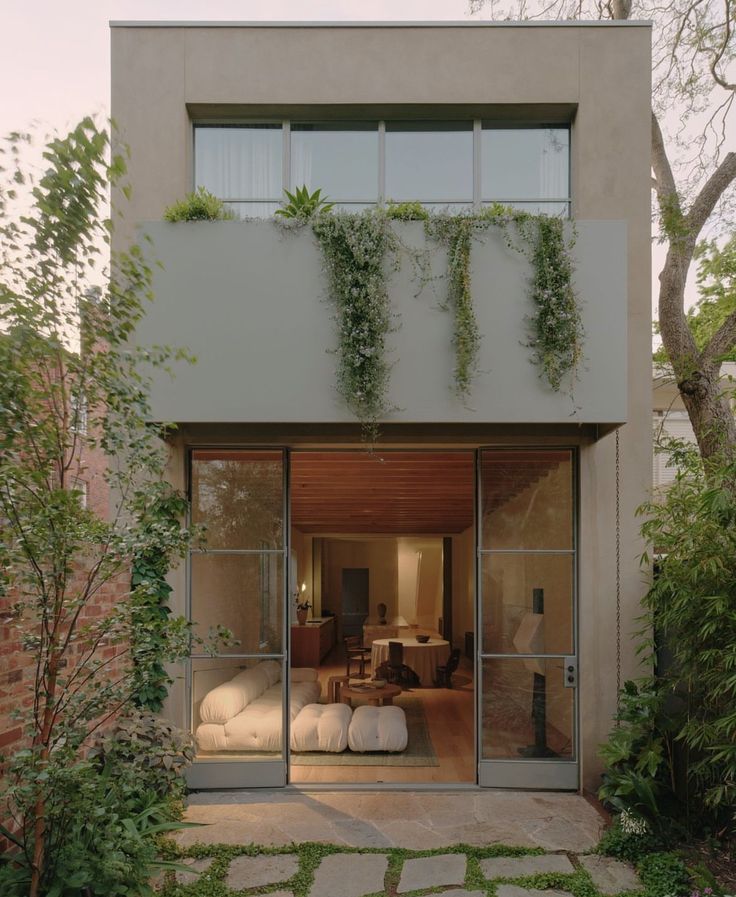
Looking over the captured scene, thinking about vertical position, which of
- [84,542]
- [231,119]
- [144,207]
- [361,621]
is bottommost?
[361,621]

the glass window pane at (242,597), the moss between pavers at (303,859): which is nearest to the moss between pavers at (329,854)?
the moss between pavers at (303,859)

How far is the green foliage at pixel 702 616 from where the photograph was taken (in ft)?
15.0

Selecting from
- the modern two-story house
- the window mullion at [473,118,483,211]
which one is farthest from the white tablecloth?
the window mullion at [473,118,483,211]

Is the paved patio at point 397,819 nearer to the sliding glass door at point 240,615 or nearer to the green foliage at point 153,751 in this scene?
the sliding glass door at point 240,615

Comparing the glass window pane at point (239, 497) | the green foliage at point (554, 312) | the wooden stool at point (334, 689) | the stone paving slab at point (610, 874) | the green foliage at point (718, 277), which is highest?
the green foliage at point (718, 277)

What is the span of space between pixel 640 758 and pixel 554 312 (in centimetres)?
341

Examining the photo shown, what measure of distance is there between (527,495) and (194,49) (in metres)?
4.85

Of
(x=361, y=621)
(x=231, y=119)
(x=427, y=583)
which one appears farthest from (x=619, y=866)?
(x=361, y=621)

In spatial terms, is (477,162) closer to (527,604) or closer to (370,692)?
(527,604)

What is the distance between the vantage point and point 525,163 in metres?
6.33

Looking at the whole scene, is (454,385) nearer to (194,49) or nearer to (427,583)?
(194,49)

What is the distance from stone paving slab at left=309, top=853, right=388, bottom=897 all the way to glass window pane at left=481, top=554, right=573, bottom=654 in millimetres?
1982

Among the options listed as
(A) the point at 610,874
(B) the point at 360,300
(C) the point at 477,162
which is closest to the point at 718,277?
(C) the point at 477,162

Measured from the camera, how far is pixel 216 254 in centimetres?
552
